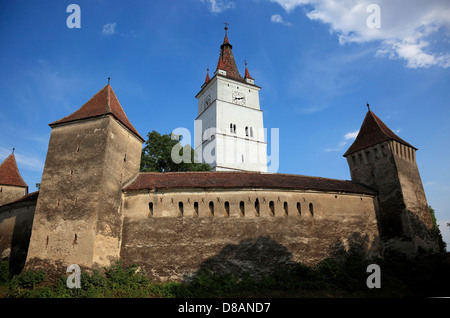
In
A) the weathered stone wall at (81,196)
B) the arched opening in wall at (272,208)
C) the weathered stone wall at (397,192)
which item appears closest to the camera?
the weathered stone wall at (81,196)

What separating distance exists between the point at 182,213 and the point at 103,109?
815 centimetres

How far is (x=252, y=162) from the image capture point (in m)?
45.2

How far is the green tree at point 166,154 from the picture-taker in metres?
30.8

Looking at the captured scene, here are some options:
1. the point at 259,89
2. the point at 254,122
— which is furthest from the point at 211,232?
the point at 259,89

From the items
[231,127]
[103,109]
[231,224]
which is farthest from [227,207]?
[231,127]

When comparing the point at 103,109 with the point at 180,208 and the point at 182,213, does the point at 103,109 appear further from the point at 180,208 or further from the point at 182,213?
the point at 182,213

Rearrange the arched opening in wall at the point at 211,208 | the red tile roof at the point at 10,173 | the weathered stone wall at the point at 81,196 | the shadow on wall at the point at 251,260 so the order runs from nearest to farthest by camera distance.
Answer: the weathered stone wall at the point at 81,196 < the shadow on wall at the point at 251,260 < the arched opening in wall at the point at 211,208 < the red tile roof at the point at 10,173

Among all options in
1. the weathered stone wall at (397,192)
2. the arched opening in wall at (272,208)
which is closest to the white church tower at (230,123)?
the weathered stone wall at (397,192)

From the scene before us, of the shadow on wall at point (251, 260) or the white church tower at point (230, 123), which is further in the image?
the white church tower at point (230, 123)

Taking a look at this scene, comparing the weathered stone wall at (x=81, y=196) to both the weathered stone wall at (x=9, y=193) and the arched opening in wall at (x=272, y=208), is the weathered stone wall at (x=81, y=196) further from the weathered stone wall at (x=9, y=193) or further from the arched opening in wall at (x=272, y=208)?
the weathered stone wall at (x=9, y=193)

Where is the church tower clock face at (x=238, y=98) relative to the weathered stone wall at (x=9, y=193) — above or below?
above

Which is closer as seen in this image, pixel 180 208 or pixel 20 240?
pixel 180 208

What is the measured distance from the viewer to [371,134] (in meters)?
25.1

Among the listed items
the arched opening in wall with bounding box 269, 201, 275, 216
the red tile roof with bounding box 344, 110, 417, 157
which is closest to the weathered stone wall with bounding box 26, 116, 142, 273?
the arched opening in wall with bounding box 269, 201, 275, 216
